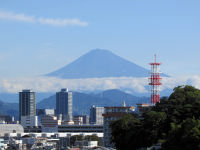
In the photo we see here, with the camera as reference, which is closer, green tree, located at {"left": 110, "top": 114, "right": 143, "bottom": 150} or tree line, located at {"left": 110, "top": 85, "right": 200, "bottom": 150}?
tree line, located at {"left": 110, "top": 85, "right": 200, "bottom": 150}

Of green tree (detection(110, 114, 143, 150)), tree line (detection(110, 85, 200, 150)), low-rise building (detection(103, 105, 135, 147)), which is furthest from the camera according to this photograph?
low-rise building (detection(103, 105, 135, 147))

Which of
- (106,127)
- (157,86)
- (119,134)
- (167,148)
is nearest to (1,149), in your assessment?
(106,127)

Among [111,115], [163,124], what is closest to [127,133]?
[163,124]

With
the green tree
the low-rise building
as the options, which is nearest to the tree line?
the green tree

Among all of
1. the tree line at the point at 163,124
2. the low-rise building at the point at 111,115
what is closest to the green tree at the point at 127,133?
the tree line at the point at 163,124

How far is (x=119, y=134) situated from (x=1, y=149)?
54.0 m

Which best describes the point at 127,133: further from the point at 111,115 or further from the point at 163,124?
the point at 111,115

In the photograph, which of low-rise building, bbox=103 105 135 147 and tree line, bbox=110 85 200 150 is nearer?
tree line, bbox=110 85 200 150

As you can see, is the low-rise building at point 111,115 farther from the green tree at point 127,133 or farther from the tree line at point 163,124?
the tree line at point 163,124

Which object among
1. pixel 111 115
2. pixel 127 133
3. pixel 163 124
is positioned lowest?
pixel 127 133

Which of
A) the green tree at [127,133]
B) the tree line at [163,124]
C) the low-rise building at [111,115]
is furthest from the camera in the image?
the low-rise building at [111,115]

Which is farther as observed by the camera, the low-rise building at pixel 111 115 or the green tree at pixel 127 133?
the low-rise building at pixel 111 115

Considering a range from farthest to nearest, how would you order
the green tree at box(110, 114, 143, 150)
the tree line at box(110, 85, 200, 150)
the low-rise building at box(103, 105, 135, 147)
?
the low-rise building at box(103, 105, 135, 147) < the green tree at box(110, 114, 143, 150) < the tree line at box(110, 85, 200, 150)

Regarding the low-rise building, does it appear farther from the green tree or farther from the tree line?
the tree line
